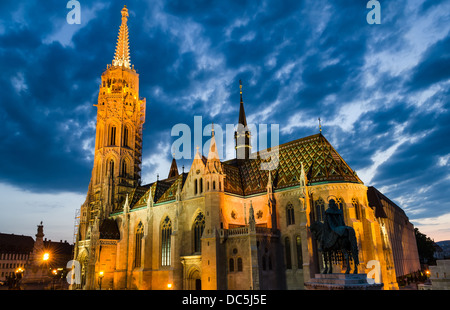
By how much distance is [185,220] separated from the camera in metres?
A: 44.5

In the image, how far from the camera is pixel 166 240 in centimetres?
4709

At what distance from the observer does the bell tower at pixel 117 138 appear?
199 feet

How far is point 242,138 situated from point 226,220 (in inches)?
783

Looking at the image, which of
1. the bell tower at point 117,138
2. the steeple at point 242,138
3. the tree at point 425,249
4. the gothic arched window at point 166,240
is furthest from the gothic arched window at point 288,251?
the tree at point 425,249

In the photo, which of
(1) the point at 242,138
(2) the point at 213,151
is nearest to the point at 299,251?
(2) the point at 213,151

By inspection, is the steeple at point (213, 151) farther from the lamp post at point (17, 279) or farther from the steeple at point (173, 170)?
the steeple at point (173, 170)

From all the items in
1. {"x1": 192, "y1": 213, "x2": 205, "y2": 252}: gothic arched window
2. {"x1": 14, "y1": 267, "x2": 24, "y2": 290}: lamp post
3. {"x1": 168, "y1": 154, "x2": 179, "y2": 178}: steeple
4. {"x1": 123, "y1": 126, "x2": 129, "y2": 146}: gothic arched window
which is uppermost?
{"x1": 123, "y1": 126, "x2": 129, "y2": 146}: gothic arched window

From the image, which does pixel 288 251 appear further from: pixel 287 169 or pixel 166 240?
pixel 166 240

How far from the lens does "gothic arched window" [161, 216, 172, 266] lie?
46125mm

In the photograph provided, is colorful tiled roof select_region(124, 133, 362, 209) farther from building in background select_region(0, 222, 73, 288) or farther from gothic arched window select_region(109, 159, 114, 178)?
building in background select_region(0, 222, 73, 288)

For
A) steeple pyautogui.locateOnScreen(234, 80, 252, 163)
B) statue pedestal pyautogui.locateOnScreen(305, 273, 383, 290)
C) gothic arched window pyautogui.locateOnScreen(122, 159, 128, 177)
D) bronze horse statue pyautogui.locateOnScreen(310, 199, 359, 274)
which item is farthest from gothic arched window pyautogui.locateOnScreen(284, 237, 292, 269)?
gothic arched window pyautogui.locateOnScreen(122, 159, 128, 177)

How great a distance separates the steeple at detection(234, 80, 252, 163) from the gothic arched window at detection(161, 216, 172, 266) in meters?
15.9
